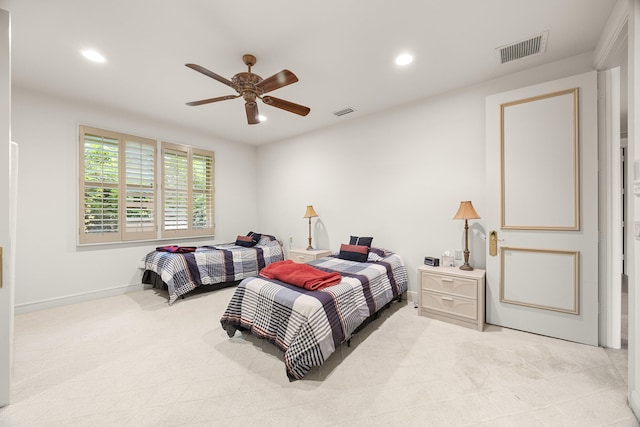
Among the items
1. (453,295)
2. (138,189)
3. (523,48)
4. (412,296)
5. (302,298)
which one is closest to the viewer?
(302,298)

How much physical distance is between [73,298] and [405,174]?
16.0 feet

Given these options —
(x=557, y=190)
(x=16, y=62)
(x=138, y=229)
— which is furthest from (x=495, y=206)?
(x=16, y=62)

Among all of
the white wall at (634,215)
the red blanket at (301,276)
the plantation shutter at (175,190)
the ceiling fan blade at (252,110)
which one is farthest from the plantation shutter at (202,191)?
the white wall at (634,215)

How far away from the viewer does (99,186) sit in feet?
12.4

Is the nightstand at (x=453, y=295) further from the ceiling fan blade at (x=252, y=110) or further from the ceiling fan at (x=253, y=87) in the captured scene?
the ceiling fan blade at (x=252, y=110)

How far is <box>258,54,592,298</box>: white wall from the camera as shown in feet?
10.2

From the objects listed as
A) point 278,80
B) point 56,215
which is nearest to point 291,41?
point 278,80

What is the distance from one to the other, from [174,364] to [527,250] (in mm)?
3419

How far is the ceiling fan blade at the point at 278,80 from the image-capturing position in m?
2.16

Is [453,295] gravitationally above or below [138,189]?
below

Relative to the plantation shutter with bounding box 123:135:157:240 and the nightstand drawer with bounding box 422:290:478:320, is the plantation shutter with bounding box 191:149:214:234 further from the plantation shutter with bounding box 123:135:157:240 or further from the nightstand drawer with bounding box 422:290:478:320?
the nightstand drawer with bounding box 422:290:478:320

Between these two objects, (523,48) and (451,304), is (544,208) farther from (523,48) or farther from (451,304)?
(523,48)

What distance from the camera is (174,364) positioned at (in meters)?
2.14

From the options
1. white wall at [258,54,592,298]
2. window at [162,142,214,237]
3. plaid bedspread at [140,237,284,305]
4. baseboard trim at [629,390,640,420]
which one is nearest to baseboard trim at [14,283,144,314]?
plaid bedspread at [140,237,284,305]
